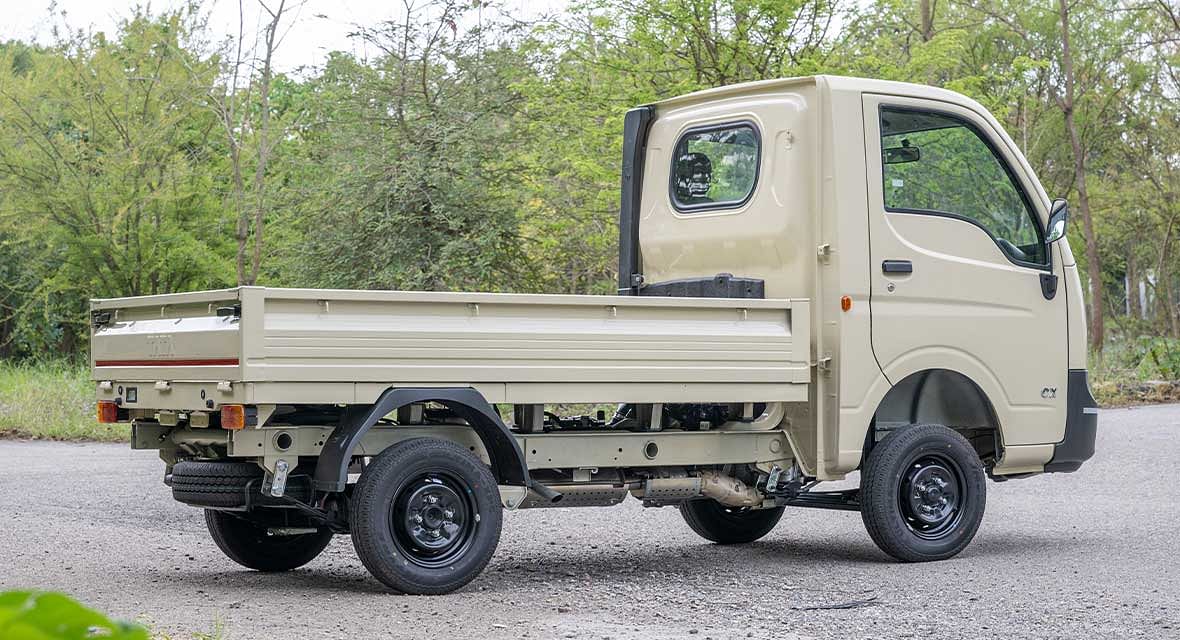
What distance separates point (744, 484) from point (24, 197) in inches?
812

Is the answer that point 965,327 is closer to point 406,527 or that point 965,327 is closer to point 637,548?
point 637,548

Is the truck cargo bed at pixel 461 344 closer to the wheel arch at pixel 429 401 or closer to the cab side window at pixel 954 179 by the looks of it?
the wheel arch at pixel 429 401

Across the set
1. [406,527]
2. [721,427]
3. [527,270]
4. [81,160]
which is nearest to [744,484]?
[721,427]

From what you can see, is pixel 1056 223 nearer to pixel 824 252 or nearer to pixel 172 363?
pixel 824 252

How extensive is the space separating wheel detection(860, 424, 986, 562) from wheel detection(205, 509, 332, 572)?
9.36 feet

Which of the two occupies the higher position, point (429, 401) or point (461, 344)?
point (461, 344)

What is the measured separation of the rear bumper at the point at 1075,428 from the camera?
8633mm

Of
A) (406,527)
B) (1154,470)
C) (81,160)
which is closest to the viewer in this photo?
(406,527)

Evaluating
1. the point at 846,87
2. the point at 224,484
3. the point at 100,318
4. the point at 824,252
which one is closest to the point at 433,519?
the point at 224,484

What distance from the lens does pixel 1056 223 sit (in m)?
8.37

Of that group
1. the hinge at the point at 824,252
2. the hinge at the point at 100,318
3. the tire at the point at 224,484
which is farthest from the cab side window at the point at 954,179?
the hinge at the point at 100,318

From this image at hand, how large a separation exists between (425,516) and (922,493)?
2940 mm

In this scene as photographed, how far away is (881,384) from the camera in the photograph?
25.8 ft

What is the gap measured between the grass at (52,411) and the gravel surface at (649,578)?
5.56 metres
